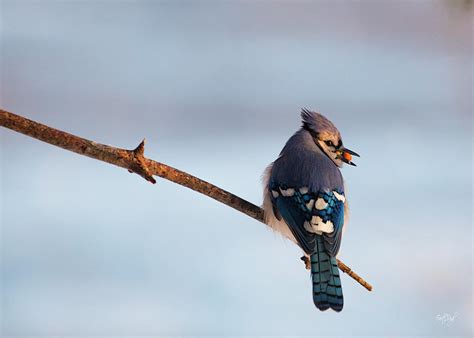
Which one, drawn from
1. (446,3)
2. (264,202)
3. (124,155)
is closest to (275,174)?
(264,202)

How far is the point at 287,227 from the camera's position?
4.26ft

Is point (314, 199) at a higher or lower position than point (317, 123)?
lower

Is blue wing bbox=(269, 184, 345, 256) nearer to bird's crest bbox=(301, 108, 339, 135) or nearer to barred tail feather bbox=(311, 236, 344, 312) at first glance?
barred tail feather bbox=(311, 236, 344, 312)

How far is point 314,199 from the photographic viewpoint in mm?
1252

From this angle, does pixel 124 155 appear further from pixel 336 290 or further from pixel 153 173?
pixel 336 290

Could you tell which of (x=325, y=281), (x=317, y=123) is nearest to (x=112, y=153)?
(x=325, y=281)

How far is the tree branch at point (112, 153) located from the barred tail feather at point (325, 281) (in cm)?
4

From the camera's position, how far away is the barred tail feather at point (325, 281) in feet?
3.46

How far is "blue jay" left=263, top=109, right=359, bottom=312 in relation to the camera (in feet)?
3.67

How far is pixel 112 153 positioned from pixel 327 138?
25.2 inches

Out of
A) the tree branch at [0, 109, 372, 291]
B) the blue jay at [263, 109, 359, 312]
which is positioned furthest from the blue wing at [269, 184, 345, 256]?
the tree branch at [0, 109, 372, 291]

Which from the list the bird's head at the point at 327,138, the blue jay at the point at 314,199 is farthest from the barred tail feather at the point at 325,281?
the bird's head at the point at 327,138

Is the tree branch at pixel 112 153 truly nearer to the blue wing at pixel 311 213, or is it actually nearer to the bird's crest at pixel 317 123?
the blue wing at pixel 311 213

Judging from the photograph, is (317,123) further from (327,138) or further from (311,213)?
(311,213)
